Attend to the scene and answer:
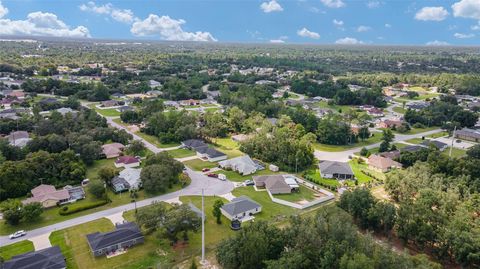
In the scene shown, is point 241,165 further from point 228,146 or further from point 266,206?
point 228,146

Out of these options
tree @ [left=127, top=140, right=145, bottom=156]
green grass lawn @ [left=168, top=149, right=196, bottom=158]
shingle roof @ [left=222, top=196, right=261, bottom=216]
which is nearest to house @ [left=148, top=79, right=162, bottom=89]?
green grass lawn @ [left=168, top=149, right=196, bottom=158]

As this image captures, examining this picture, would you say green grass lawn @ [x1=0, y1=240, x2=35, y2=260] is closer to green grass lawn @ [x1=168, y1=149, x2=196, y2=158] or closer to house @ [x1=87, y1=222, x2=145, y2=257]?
house @ [x1=87, y1=222, x2=145, y2=257]

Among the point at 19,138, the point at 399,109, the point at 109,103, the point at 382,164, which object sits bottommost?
the point at 382,164

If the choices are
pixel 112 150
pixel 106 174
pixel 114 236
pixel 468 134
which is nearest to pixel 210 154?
pixel 112 150

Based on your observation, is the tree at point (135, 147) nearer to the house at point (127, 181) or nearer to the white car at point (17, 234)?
the house at point (127, 181)

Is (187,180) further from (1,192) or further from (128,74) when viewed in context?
(128,74)

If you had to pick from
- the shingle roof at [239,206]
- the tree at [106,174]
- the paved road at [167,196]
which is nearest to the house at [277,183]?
the paved road at [167,196]

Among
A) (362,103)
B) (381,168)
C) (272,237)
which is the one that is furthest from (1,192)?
(362,103)
